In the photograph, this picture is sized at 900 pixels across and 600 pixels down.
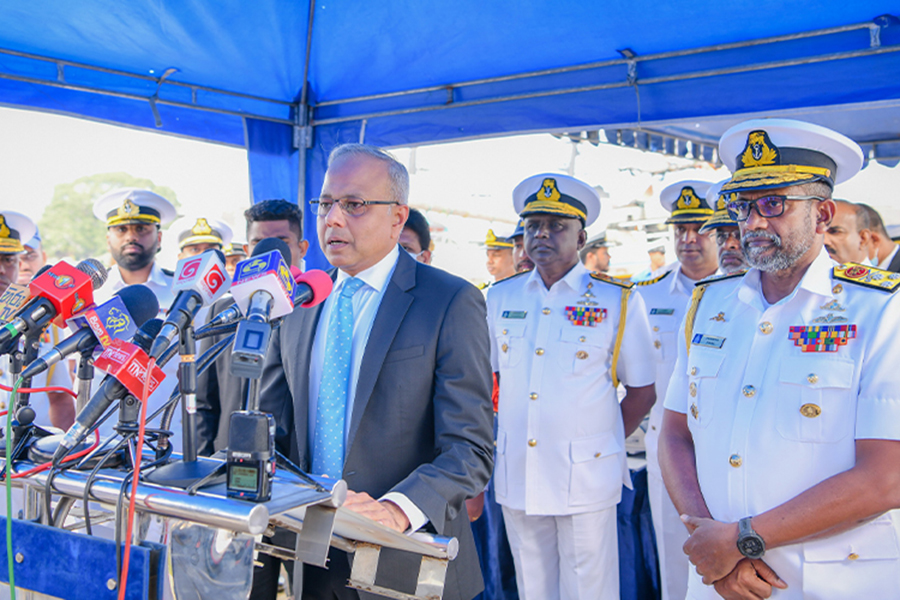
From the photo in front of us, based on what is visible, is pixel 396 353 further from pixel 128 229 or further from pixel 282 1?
pixel 128 229

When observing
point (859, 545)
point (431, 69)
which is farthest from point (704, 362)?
point (431, 69)

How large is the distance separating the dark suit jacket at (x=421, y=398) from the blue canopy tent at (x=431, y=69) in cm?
197

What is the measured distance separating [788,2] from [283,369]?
2.58 metres

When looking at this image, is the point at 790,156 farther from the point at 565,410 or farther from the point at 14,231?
the point at 14,231

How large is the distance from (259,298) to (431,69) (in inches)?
124

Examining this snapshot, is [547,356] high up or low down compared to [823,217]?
down

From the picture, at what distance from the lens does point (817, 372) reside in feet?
6.65

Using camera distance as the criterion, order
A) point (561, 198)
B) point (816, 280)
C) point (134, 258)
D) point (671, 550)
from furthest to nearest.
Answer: point (134, 258), point (561, 198), point (671, 550), point (816, 280)

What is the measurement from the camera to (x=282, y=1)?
3.69m

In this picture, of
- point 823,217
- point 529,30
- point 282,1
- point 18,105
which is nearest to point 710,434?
point 823,217

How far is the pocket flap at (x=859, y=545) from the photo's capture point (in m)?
1.95

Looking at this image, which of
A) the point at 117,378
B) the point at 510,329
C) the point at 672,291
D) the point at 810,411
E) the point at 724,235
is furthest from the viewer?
the point at 672,291

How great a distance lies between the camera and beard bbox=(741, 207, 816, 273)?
216cm

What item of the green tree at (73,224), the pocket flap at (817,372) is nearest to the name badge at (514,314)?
the pocket flap at (817,372)
